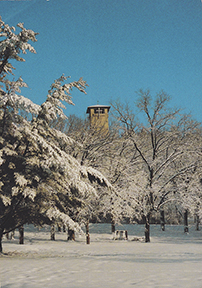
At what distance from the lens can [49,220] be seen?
9.62 meters

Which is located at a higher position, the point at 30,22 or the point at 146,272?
the point at 30,22

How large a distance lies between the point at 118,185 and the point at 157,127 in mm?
5068

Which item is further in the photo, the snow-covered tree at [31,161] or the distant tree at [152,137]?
the distant tree at [152,137]

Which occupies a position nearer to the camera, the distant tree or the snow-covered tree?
the snow-covered tree

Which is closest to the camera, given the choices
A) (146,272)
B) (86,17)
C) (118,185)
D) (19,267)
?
(146,272)

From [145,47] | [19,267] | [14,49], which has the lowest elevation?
[19,267]

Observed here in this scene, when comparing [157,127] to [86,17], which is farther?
→ [157,127]

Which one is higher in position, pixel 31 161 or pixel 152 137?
pixel 152 137

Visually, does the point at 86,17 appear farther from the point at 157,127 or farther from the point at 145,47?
the point at 157,127

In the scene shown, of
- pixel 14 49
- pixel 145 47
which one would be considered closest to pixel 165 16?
pixel 145 47

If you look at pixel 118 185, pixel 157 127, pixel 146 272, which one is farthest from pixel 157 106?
pixel 146 272

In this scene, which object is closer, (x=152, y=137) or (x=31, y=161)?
(x=31, y=161)

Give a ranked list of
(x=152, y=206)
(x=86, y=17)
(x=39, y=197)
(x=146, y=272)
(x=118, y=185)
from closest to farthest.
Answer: (x=146, y=272) < (x=86, y=17) < (x=39, y=197) < (x=152, y=206) < (x=118, y=185)

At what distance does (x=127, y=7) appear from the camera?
319 inches
